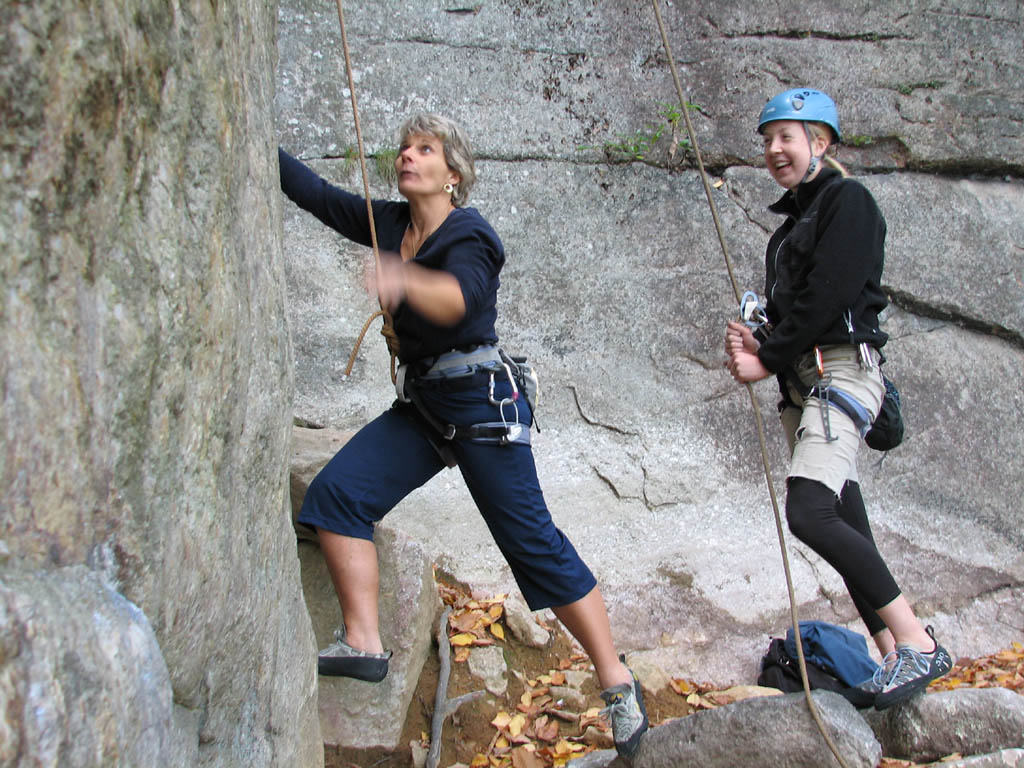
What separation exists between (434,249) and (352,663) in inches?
51.5

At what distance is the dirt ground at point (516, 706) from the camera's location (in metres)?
3.28

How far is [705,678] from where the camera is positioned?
4102mm

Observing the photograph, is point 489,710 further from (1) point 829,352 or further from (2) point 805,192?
(2) point 805,192

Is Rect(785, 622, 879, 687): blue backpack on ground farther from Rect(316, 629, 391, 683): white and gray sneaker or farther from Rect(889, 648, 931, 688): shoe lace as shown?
Rect(316, 629, 391, 683): white and gray sneaker

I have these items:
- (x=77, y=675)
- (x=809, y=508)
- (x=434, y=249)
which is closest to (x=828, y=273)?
(x=809, y=508)

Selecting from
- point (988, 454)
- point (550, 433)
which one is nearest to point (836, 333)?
point (550, 433)

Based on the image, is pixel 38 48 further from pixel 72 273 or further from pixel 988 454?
pixel 988 454

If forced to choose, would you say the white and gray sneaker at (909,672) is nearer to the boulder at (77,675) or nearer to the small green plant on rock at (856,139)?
the boulder at (77,675)

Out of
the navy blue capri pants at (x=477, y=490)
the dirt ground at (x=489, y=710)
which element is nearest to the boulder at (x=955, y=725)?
the dirt ground at (x=489, y=710)

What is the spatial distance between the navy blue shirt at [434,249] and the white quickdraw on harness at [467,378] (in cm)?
4

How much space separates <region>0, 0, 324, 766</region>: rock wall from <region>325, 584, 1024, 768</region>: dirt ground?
120cm

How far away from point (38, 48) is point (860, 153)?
557 cm

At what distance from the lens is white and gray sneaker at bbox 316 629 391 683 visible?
2801 millimetres

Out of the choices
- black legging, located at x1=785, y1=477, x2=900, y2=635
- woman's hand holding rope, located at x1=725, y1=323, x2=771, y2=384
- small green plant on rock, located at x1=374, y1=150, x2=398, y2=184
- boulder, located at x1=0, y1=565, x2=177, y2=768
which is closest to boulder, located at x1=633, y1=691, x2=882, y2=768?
black legging, located at x1=785, y1=477, x2=900, y2=635
